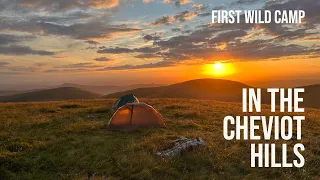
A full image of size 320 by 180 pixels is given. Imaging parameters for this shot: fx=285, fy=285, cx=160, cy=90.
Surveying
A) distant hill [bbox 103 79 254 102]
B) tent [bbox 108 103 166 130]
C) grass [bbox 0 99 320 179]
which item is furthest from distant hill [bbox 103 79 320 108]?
grass [bbox 0 99 320 179]

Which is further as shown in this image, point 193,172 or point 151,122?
point 151,122

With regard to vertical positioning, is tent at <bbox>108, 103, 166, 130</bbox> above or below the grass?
above

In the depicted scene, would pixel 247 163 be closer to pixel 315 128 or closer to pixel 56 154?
pixel 56 154

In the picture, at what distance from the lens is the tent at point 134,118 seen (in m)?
18.5

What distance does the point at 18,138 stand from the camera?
15.1 m

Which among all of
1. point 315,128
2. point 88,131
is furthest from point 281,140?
point 88,131

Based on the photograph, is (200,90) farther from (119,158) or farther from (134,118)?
(119,158)

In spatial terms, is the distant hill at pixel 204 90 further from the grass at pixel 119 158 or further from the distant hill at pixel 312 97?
the grass at pixel 119 158

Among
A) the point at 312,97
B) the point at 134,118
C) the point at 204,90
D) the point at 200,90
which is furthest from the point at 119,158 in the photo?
the point at 204,90

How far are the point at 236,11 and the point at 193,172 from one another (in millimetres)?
14044

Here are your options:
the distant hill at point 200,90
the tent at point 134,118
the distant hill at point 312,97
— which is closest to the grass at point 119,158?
the tent at point 134,118

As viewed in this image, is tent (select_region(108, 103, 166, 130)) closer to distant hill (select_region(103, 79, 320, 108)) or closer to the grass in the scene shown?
the grass

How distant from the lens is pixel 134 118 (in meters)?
18.6

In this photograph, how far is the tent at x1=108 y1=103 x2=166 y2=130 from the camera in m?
18.5
